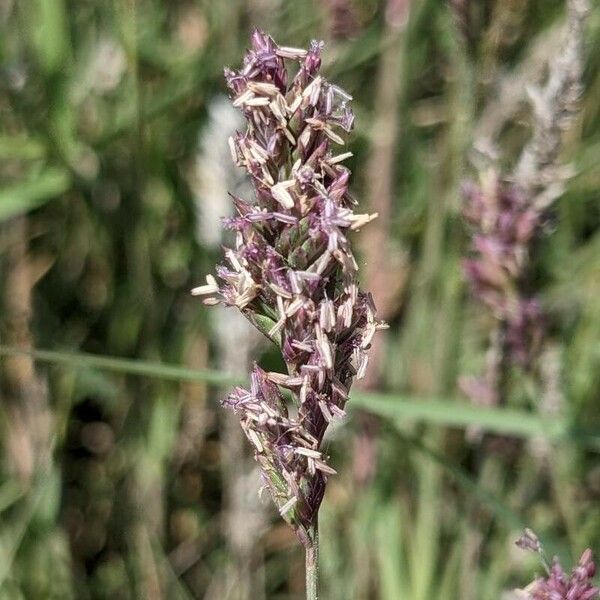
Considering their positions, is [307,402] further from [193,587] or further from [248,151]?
[193,587]

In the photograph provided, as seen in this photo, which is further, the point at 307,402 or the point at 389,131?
the point at 389,131

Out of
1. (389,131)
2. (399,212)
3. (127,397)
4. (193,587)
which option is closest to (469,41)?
(389,131)

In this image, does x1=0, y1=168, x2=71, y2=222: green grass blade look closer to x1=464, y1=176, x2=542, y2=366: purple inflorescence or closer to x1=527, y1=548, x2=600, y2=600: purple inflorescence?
x1=464, y1=176, x2=542, y2=366: purple inflorescence

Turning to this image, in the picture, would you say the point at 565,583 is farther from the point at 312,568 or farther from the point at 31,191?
the point at 31,191

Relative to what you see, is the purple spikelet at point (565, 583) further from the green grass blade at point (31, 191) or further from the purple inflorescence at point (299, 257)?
the green grass blade at point (31, 191)

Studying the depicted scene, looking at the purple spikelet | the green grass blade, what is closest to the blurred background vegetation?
the green grass blade

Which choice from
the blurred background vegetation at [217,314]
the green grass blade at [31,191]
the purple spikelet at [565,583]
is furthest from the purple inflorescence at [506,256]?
the green grass blade at [31,191]
